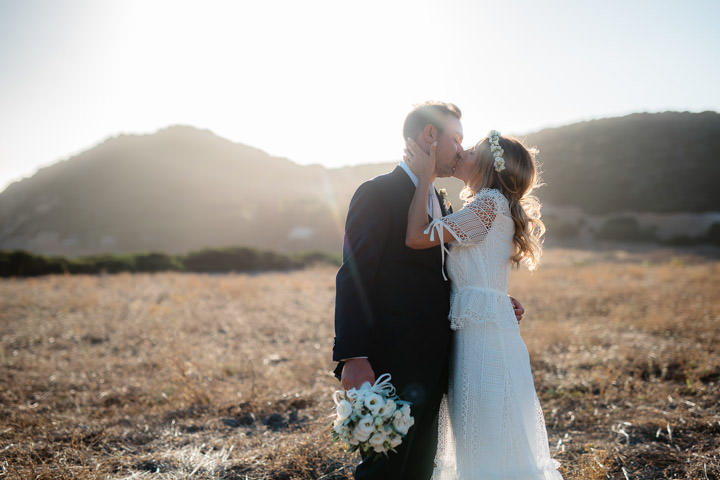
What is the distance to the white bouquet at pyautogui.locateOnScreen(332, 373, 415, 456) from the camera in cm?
173

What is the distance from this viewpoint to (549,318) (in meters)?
8.73

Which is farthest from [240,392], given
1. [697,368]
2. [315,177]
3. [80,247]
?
[315,177]

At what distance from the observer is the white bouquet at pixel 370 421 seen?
1.73 m

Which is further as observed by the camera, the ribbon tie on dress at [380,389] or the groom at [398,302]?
the groom at [398,302]

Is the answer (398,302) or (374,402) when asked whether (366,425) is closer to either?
(374,402)

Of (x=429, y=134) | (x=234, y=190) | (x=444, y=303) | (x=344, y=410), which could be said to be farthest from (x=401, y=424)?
(x=234, y=190)

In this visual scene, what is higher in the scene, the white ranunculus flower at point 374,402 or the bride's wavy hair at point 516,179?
the bride's wavy hair at point 516,179

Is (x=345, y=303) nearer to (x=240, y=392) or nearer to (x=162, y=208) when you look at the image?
(x=240, y=392)

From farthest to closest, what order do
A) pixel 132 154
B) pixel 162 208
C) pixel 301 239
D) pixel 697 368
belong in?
pixel 132 154
pixel 162 208
pixel 301 239
pixel 697 368

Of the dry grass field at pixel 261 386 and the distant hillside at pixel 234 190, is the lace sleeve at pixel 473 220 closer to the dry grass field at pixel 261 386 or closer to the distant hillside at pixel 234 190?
the dry grass field at pixel 261 386

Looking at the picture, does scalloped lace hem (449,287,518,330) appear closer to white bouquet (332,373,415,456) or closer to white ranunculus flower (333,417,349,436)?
white bouquet (332,373,415,456)

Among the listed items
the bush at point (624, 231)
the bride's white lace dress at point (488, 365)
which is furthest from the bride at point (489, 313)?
the bush at point (624, 231)

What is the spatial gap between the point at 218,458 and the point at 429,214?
2.56m

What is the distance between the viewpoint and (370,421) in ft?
5.63
